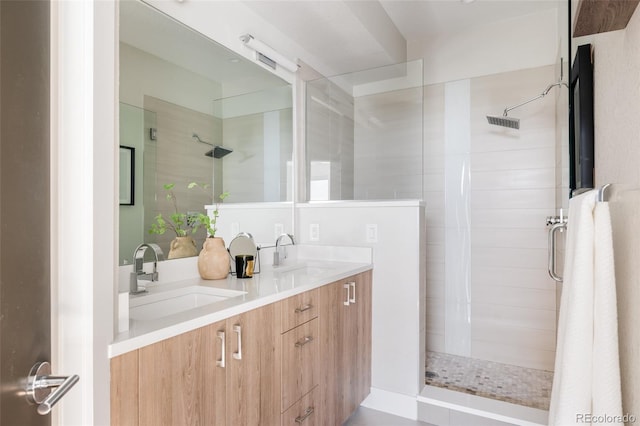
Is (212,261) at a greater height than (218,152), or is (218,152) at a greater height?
(218,152)

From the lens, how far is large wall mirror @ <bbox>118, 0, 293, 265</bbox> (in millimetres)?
1439

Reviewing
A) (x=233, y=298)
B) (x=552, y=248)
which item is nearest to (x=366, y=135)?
(x=552, y=248)

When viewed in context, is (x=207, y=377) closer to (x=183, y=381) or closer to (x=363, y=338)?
(x=183, y=381)

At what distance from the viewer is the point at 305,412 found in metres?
1.61

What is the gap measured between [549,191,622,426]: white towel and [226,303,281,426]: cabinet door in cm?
92

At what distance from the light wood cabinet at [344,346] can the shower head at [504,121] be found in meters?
1.47

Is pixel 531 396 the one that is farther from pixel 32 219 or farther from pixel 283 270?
pixel 32 219

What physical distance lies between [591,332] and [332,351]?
127cm

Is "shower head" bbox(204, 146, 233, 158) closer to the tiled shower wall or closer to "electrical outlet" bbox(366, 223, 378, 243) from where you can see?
"electrical outlet" bbox(366, 223, 378, 243)

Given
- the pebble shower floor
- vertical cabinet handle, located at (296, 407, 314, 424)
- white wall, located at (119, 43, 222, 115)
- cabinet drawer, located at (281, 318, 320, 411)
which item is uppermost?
white wall, located at (119, 43, 222, 115)

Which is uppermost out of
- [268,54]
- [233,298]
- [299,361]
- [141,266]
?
[268,54]

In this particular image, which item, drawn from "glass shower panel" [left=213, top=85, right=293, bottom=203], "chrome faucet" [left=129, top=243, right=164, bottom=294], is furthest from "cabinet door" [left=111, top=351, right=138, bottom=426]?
"glass shower panel" [left=213, top=85, right=293, bottom=203]

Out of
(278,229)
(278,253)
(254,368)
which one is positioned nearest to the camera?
(254,368)

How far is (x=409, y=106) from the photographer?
2582mm
